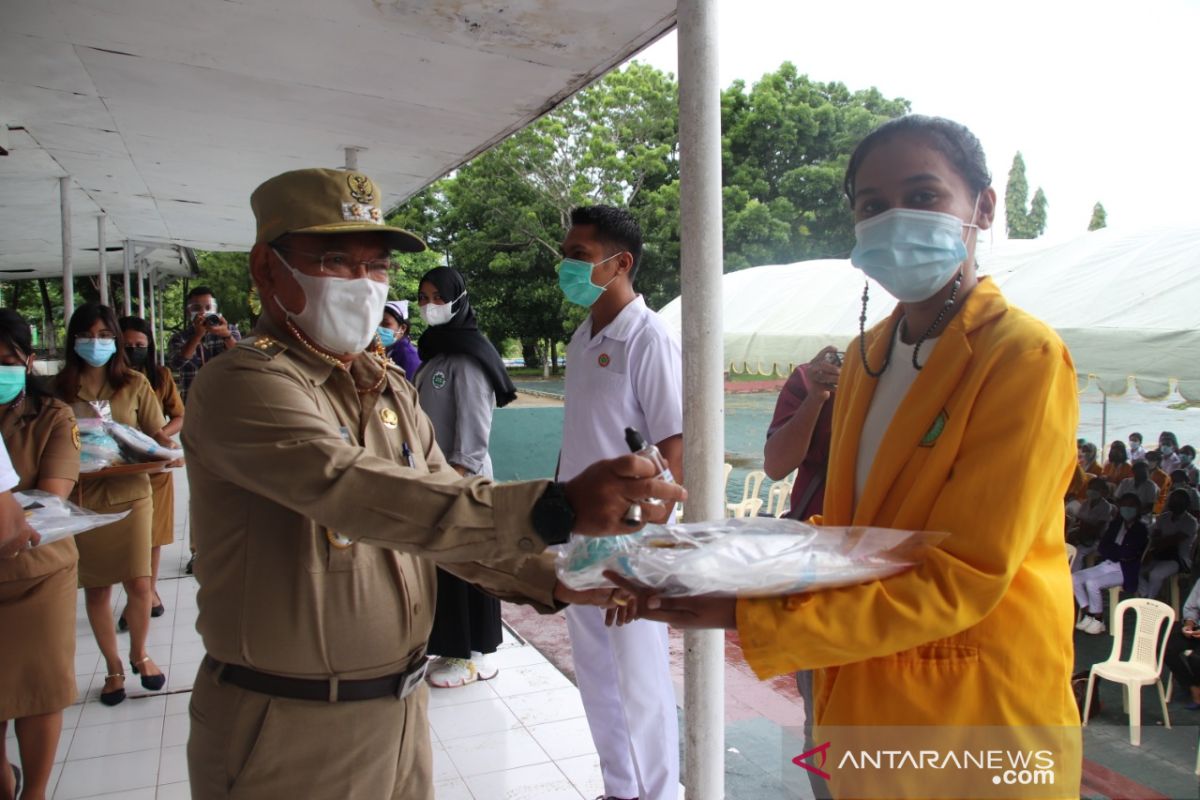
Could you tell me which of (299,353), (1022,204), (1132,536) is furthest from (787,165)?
(1022,204)

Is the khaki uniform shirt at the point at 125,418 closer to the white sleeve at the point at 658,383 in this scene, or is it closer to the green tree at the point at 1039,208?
the white sleeve at the point at 658,383

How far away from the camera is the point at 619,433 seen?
302 cm

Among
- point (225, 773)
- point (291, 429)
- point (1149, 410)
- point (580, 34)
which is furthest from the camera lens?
point (1149, 410)

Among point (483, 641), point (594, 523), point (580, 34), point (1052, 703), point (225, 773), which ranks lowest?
point (483, 641)

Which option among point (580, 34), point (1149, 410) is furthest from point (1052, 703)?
point (1149, 410)

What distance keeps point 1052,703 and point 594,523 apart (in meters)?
0.78

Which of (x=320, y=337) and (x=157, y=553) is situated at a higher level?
(x=320, y=337)

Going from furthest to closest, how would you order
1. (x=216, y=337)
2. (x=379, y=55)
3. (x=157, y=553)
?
(x=216, y=337)
(x=157, y=553)
(x=379, y=55)

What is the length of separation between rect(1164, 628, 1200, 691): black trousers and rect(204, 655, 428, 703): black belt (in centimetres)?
584

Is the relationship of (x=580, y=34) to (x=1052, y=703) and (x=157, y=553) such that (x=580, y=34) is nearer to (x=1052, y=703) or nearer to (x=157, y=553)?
(x=1052, y=703)

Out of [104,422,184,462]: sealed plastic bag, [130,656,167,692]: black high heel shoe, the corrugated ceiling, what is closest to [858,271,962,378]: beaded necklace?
the corrugated ceiling

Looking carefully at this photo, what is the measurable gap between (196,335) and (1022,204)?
46963 millimetres

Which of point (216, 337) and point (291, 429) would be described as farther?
point (216, 337)

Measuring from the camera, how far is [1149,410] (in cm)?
2000
